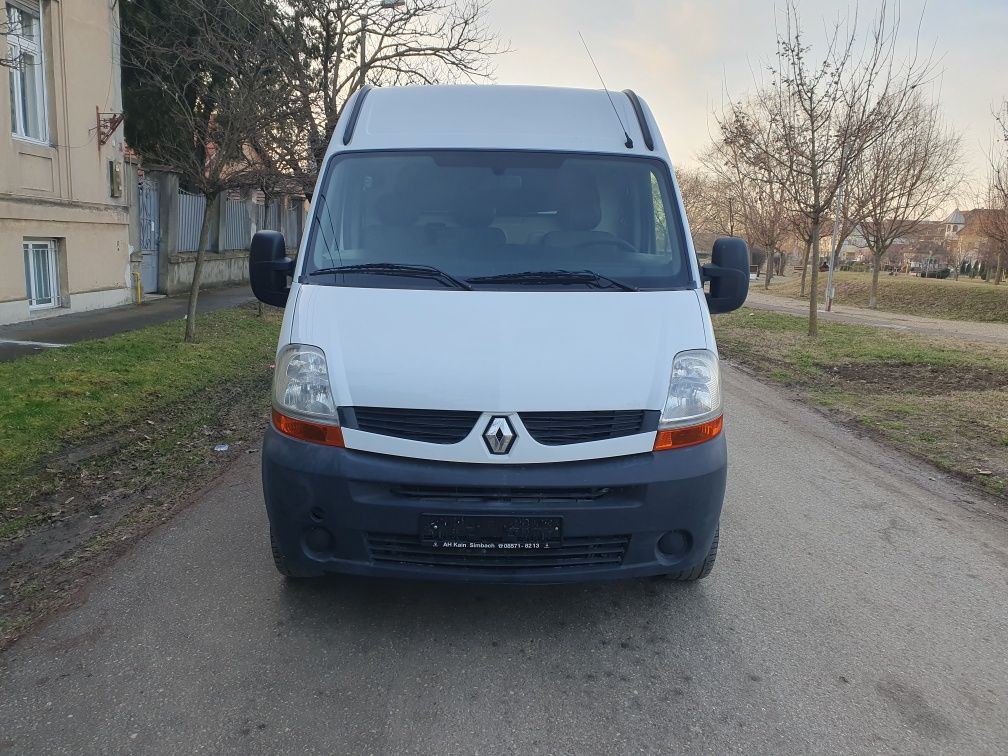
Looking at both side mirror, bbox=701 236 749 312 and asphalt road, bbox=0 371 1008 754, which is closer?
asphalt road, bbox=0 371 1008 754

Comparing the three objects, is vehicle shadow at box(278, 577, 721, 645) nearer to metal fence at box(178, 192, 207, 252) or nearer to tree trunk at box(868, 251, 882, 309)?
metal fence at box(178, 192, 207, 252)

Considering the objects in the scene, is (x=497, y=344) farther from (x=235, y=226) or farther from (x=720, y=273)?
(x=235, y=226)

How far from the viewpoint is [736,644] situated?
138 inches

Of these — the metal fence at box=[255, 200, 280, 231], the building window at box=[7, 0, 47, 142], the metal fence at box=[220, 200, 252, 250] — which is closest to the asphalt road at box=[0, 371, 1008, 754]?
the building window at box=[7, 0, 47, 142]

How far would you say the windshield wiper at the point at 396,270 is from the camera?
388 cm

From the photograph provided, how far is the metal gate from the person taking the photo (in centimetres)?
1691

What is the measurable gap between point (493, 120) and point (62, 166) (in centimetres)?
1099

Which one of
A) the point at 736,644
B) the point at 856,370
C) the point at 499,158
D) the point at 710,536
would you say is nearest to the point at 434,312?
the point at 499,158

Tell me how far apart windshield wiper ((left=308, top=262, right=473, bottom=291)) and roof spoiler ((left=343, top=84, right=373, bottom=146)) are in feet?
3.22

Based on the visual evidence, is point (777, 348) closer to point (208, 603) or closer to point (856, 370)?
point (856, 370)

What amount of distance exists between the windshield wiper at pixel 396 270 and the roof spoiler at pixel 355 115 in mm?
983

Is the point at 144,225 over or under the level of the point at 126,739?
over

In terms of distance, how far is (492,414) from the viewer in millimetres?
3295

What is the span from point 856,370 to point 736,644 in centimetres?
909
